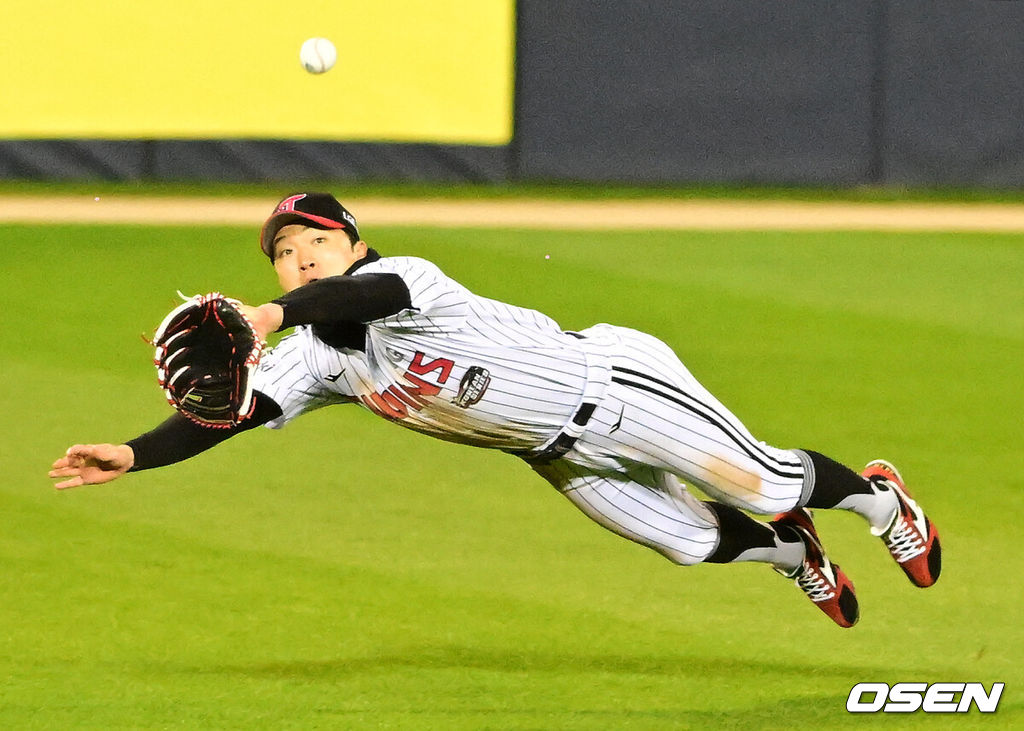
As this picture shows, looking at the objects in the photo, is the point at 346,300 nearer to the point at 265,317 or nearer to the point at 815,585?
the point at 265,317

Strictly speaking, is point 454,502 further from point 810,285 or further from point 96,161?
point 96,161

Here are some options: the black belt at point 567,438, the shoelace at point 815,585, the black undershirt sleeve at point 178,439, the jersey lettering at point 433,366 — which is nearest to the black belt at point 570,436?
the black belt at point 567,438

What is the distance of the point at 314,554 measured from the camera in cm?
613

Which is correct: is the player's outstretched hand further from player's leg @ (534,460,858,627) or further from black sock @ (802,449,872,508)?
black sock @ (802,449,872,508)

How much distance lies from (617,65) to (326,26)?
2353 mm

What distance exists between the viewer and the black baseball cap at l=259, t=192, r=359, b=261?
4.36 meters

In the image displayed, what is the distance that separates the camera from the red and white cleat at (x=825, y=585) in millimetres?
5152

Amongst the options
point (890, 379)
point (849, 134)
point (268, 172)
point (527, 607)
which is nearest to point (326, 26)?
point (268, 172)

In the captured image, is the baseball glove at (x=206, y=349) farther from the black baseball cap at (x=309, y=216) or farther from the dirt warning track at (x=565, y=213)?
the dirt warning track at (x=565, y=213)

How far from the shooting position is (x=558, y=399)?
445 centimetres

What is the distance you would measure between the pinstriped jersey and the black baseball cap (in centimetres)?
19

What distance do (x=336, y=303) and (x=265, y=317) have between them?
23cm

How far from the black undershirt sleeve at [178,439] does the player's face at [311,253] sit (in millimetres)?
414

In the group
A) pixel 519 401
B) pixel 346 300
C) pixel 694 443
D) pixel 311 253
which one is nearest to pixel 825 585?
pixel 694 443
